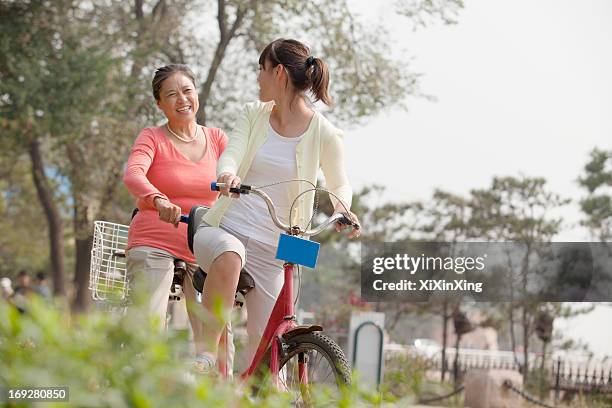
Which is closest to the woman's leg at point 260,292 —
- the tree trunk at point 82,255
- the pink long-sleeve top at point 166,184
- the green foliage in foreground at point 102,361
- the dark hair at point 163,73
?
the pink long-sleeve top at point 166,184

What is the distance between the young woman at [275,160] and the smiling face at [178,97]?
24.5 inches

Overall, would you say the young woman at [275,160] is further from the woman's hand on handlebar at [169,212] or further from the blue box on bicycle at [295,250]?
the blue box on bicycle at [295,250]

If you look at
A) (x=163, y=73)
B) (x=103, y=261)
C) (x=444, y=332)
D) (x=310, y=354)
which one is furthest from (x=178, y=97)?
(x=444, y=332)

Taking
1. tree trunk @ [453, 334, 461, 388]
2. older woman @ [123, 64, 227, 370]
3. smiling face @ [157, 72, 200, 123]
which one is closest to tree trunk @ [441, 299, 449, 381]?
tree trunk @ [453, 334, 461, 388]

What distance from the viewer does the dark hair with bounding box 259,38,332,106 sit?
178 inches

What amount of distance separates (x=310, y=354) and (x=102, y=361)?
2438mm

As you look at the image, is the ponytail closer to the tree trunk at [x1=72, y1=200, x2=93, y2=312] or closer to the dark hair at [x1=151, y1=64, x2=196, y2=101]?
the dark hair at [x1=151, y1=64, x2=196, y2=101]

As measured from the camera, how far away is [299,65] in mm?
4535

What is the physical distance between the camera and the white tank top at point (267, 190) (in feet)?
14.8

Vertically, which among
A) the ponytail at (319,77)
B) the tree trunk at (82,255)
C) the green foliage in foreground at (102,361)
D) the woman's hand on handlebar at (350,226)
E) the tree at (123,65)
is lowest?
the green foliage in foreground at (102,361)

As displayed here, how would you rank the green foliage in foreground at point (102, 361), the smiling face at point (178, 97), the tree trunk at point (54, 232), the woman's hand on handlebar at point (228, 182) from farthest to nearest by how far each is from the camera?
the tree trunk at point (54, 232) < the smiling face at point (178, 97) < the woman's hand on handlebar at point (228, 182) < the green foliage in foreground at point (102, 361)

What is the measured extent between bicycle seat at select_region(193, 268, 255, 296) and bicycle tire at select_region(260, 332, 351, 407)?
37 cm

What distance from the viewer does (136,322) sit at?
171 cm

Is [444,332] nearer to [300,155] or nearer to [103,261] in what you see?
[103,261]
